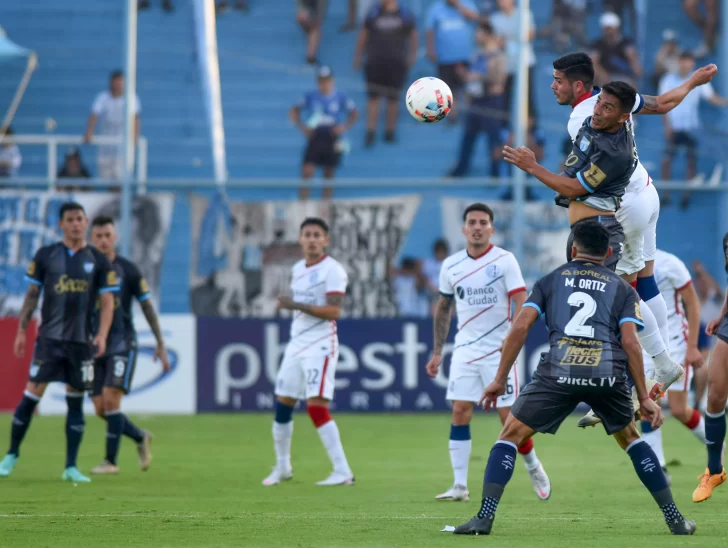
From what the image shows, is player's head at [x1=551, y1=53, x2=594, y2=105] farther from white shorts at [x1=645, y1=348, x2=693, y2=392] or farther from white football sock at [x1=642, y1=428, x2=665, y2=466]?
white football sock at [x1=642, y1=428, x2=665, y2=466]

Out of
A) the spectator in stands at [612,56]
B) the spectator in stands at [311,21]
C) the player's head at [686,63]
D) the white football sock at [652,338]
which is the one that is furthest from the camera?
the spectator in stands at [311,21]

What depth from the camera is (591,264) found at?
755cm

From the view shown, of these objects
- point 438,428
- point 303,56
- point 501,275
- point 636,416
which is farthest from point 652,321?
point 303,56

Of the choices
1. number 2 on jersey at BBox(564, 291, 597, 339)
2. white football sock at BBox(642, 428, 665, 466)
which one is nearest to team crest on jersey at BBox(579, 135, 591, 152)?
number 2 on jersey at BBox(564, 291, 597, 339)

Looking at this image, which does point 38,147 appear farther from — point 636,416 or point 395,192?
point 636,416

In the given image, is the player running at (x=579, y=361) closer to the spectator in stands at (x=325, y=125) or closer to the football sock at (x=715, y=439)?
the football sock at (x=715, y=439)

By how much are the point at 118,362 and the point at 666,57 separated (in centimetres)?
1251

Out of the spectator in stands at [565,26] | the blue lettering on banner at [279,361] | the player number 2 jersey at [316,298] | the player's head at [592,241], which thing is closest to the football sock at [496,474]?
the player's head at [592,241]

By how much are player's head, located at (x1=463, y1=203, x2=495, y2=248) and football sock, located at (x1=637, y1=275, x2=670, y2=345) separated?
1.83m

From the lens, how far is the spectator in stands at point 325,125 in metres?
21.0

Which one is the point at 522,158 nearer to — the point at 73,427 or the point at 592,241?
the point at 592,241

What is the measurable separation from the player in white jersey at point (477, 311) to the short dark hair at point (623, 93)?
2485 millimetres

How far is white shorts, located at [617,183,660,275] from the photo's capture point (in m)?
8.88

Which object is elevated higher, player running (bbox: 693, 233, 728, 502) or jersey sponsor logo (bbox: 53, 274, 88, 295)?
jersey sponsor logo (bbox: 53, 274, 88, 295)
